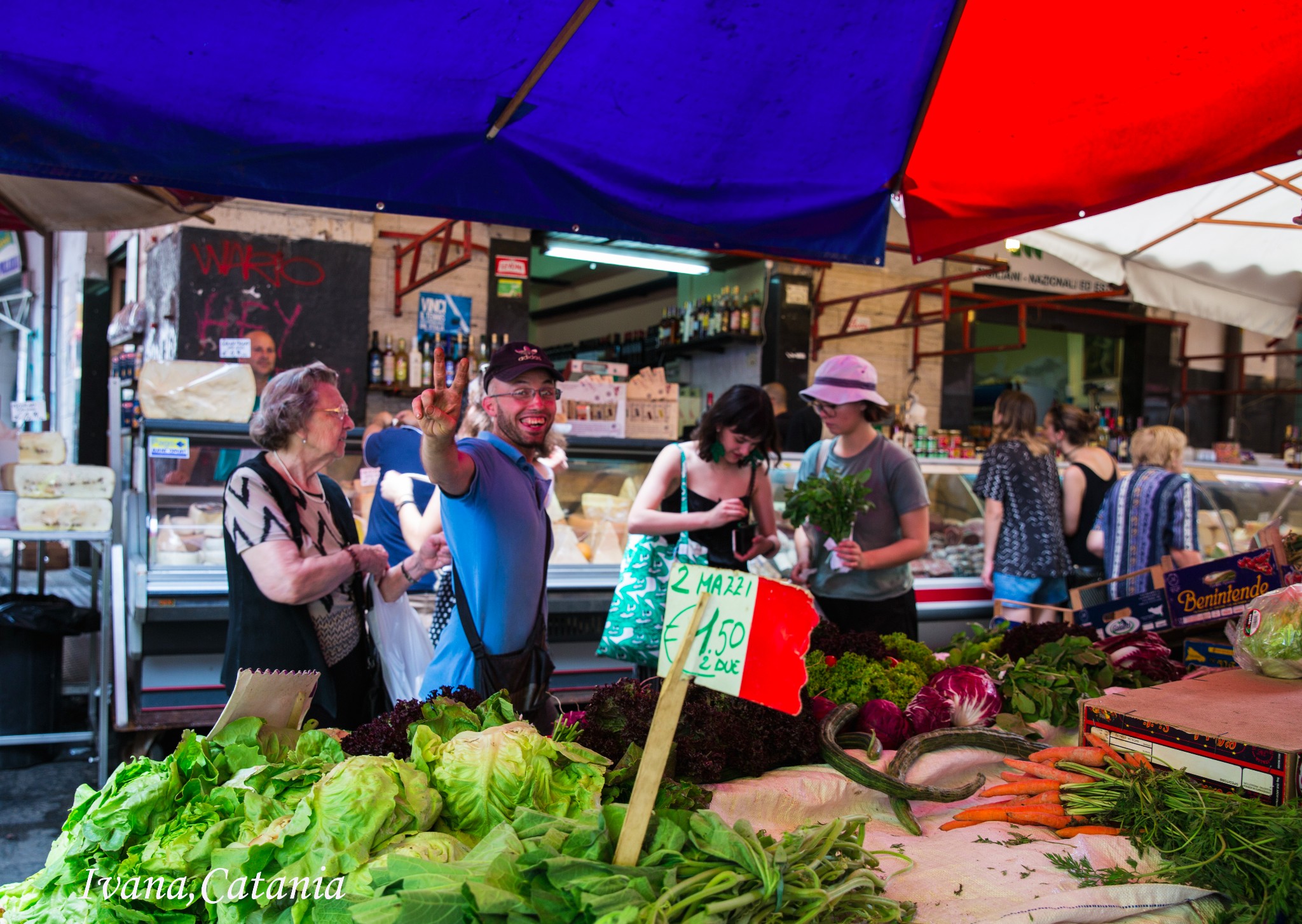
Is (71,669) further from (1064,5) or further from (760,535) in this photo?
(1064,5)

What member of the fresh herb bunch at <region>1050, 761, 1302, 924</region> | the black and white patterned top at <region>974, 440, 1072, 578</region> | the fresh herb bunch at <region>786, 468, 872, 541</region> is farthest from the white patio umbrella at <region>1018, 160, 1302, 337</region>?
the fresh herb bunch at <region>1050, 761, 1302, 924</region>

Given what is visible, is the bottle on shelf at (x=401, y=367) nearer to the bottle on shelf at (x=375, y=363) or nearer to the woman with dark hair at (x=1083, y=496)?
the bottle on shelf at (x=375, y=363)

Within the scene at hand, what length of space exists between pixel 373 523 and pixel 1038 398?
505 inches

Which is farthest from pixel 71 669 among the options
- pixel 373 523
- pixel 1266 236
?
pixel 1266 236

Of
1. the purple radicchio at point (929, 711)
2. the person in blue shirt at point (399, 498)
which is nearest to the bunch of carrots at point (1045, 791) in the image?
the purple radicchio at point (929, 711)

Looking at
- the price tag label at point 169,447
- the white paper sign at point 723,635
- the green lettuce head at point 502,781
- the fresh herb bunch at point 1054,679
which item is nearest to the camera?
the white paper sign at point 723,635

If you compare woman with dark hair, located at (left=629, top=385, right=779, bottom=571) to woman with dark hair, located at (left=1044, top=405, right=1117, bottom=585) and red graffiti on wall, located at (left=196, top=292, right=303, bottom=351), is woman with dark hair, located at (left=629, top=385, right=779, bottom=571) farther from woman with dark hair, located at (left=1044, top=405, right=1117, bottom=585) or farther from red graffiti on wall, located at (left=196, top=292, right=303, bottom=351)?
red graffiti on wall, located at (left=196, top=292, right=303, bottom=351)

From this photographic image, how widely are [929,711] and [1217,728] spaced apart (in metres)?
0.67

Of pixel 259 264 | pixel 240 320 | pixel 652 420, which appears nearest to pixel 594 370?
pixel 652 420

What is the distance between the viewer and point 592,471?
17.5 ft

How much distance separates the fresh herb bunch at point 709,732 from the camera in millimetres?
1853

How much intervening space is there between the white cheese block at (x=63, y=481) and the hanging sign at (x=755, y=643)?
168 inches

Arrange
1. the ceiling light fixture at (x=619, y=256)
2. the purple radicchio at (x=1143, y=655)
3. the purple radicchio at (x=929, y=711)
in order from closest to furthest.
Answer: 1. the purple radicchio at (x=929, y=711)
2. the purple radicchio at (x=1143, y=655)
3. the ceiling light fixture at (x=619, y=256)

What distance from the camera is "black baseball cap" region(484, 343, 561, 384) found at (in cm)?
268
